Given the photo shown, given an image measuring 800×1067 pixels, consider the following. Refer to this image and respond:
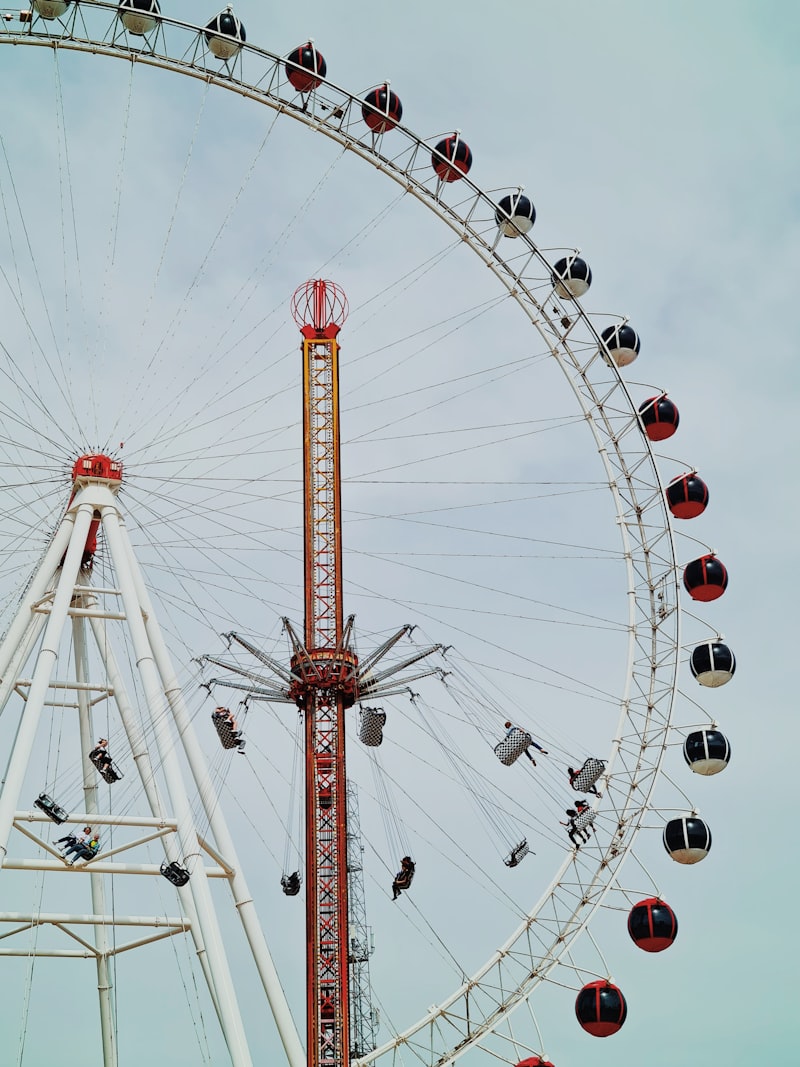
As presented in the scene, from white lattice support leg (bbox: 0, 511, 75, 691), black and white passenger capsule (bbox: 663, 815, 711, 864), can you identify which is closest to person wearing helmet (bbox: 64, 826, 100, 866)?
white lattice support leg (bbox: 0, 511, 75, 691)

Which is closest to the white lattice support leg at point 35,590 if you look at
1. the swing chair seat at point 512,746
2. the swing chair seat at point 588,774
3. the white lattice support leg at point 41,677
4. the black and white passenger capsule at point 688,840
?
the white lattice support leg at point 41,677

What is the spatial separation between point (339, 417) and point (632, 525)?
A: 7.97 meters

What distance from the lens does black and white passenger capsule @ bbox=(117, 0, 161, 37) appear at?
108 feet

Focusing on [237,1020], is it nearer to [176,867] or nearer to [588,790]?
[176,867]

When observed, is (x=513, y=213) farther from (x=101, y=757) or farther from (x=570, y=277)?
(x=101, y=757)

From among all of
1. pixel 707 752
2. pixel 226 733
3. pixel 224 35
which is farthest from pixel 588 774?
pixel 224 35

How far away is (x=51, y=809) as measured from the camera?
26.7m

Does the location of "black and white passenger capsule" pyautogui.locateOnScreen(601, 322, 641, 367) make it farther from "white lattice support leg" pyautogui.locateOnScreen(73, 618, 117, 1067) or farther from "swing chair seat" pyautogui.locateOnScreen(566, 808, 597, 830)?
"white lattice support leg" pyautogui.locateOnScreen(73, 618, 117, 1067)

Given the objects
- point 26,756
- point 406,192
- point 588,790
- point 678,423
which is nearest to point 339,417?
point 406,192

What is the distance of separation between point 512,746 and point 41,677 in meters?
11.0

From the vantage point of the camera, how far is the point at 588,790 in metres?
32.7

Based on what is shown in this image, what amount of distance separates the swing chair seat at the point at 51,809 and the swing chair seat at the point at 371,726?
845cm

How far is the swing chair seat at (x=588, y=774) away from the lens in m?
Result: 32.6

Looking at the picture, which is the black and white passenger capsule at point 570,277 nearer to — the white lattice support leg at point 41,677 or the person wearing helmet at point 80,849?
the white lattice support leg at point 41,677
